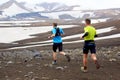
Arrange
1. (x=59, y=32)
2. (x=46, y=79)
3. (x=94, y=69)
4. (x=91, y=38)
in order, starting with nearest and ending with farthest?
(x=46, y=79), (x=91, y=38), (x=94, y=69), (x=59, y=32)

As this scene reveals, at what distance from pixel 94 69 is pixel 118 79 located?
2.94 meters

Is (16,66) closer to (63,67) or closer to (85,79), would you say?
(63,67)

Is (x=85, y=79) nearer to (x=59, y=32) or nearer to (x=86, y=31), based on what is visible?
(x=86, y=31)

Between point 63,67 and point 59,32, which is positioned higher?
point 59,32

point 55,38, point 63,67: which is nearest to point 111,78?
point 63,67

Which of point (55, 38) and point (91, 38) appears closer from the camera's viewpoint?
point (91, 38)

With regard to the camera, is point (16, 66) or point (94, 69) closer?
point (94, 69)

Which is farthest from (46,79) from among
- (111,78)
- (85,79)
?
(111,78)

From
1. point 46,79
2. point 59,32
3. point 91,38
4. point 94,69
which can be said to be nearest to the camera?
point 46,79

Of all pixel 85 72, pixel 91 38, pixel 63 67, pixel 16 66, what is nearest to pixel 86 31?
pixel 91 38

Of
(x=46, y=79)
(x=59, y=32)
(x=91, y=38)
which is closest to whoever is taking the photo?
(x=46, y=79)

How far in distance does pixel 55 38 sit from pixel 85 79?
5.13 m

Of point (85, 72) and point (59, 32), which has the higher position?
point (59, 32)

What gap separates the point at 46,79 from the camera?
15.9 meters
